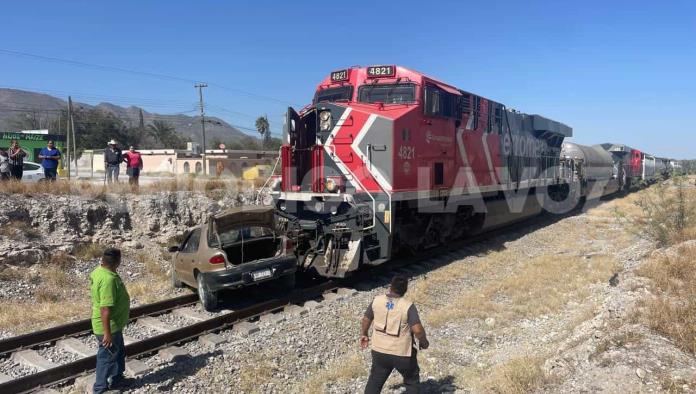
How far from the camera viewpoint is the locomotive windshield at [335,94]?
10414 mm

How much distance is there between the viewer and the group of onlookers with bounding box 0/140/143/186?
519 inches

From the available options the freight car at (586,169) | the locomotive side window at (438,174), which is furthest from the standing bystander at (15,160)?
the freight car at (586,169)

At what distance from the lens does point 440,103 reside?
10.5 m

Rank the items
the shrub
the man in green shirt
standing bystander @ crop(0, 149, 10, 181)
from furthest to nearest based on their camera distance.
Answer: standing bystander @ crop(0, 149, 10, 181) → the shrub → the man in green shirt

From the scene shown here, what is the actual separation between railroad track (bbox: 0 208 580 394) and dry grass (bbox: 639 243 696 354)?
4.34 metres

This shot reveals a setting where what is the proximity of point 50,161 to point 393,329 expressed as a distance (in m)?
13.3

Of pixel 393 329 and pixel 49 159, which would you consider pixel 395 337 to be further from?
pixel 49 159

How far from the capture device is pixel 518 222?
60.6ft

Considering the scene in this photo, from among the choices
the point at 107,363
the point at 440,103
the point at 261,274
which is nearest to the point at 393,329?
the point at 107,363

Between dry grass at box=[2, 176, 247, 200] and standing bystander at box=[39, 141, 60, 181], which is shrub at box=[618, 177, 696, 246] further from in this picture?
standing bystander at box=[39, 141, 60, 181]

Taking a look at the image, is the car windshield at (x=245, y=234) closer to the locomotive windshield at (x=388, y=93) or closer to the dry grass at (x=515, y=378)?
the locomotive windshield at (x=388, y=93)

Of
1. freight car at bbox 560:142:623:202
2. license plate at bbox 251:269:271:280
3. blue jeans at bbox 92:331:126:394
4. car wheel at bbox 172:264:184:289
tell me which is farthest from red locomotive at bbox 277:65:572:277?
freight car at bbox 560:142:623:202

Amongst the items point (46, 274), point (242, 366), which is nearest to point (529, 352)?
point (242, 366)

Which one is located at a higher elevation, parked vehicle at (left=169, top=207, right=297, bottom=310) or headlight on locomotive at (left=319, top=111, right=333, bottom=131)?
headlight on locomotive at (left=319, top=111, right=333, bottom=131)
